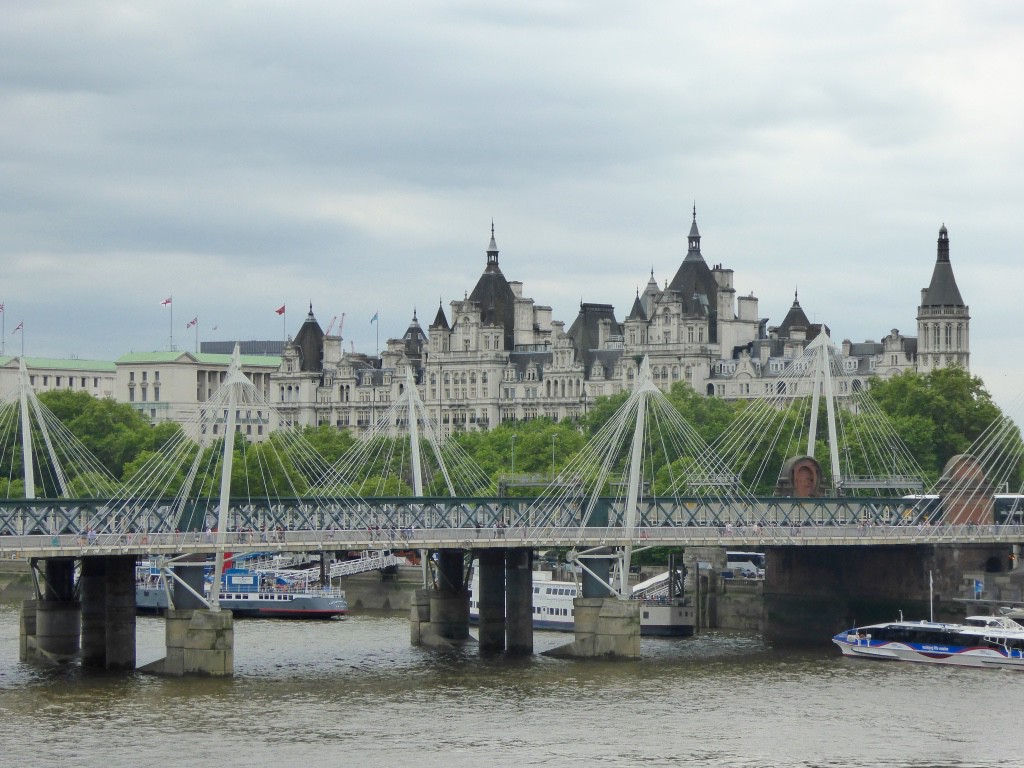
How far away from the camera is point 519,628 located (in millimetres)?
106812

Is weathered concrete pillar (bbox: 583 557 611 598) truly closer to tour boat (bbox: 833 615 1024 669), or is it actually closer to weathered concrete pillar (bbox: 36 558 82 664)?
tour boat (bbox: 833 615 1024 669)

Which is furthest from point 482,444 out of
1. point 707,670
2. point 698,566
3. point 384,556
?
point 707,670

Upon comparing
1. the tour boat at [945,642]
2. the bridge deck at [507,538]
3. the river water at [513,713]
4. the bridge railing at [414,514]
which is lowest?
the river water at [513,713]

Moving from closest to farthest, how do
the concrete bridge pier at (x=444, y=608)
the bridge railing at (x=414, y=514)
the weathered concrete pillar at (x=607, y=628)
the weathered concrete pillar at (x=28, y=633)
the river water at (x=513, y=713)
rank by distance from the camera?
the river water at (x=513, y=713)
the bridge railing at (x=414, y=514)
the weathered concrete pillar at (x=607, y=628)
the weathered concrete pillar at (x=28, y=633)
the concrete bridge pier at (x=444, y=608)

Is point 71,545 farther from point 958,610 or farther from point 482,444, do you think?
point 482,444

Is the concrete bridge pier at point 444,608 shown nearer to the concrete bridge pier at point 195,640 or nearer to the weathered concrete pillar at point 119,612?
the weathered concrete pillar at point 119,612

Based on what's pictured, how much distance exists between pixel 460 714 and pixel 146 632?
3853 cm

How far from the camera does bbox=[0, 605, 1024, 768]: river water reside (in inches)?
3000

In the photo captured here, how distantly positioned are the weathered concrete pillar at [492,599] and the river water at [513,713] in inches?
86.5

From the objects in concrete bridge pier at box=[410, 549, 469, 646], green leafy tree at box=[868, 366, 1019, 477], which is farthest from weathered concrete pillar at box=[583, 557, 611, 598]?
green leafy tree at box=[868, 366, 1019, 477]

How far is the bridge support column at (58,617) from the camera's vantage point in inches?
4021

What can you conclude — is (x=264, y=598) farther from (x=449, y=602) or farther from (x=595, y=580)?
(x=595, y=580)

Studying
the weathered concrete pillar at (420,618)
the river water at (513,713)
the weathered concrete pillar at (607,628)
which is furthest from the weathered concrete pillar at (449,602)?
the weathered concrete pillar at (607,628)

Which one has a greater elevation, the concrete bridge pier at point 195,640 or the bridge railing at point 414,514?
the bridge railing at point 414,514
